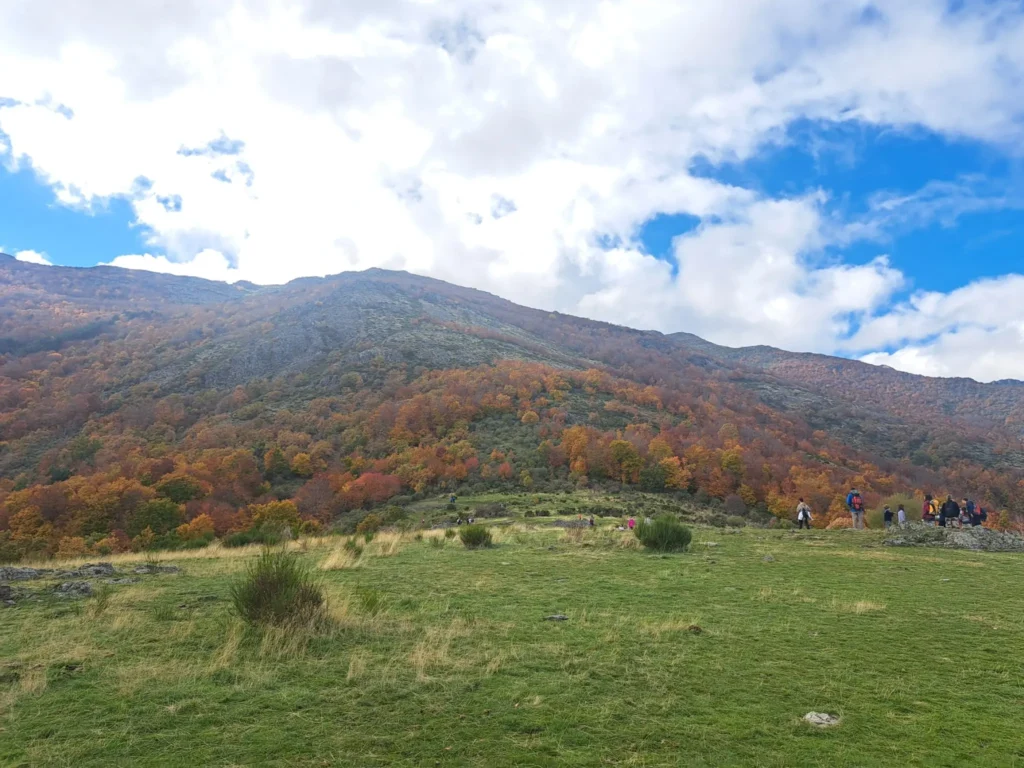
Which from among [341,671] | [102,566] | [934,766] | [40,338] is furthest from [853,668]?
[40,338]

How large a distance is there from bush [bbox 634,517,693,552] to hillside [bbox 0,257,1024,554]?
106ft

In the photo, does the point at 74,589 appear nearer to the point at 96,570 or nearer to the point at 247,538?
the point at 96,570

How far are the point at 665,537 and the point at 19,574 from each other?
16866 millimetres

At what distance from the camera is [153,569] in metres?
14.0

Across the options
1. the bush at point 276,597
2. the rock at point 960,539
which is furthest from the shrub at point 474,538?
the rock at point 960,539

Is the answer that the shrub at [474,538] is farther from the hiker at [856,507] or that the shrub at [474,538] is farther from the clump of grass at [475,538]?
the hiker at [856,507]

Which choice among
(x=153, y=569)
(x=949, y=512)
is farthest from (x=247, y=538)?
(x=949, y=512)

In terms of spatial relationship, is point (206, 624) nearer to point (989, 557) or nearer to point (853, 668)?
point (853, 668)

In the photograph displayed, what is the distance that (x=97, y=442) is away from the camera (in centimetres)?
7894

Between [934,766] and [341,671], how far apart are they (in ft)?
17.8

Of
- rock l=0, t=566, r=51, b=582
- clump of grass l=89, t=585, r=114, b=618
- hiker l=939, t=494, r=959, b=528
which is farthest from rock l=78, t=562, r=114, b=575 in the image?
hiker l=939, t=494, r=959, b=528

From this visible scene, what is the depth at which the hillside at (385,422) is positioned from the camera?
63812 millimetres

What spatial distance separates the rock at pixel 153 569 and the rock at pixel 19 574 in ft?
6.07

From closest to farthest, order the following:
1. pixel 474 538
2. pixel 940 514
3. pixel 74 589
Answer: pixel 74 589 < pixel 474 538 < pixel 940 514
